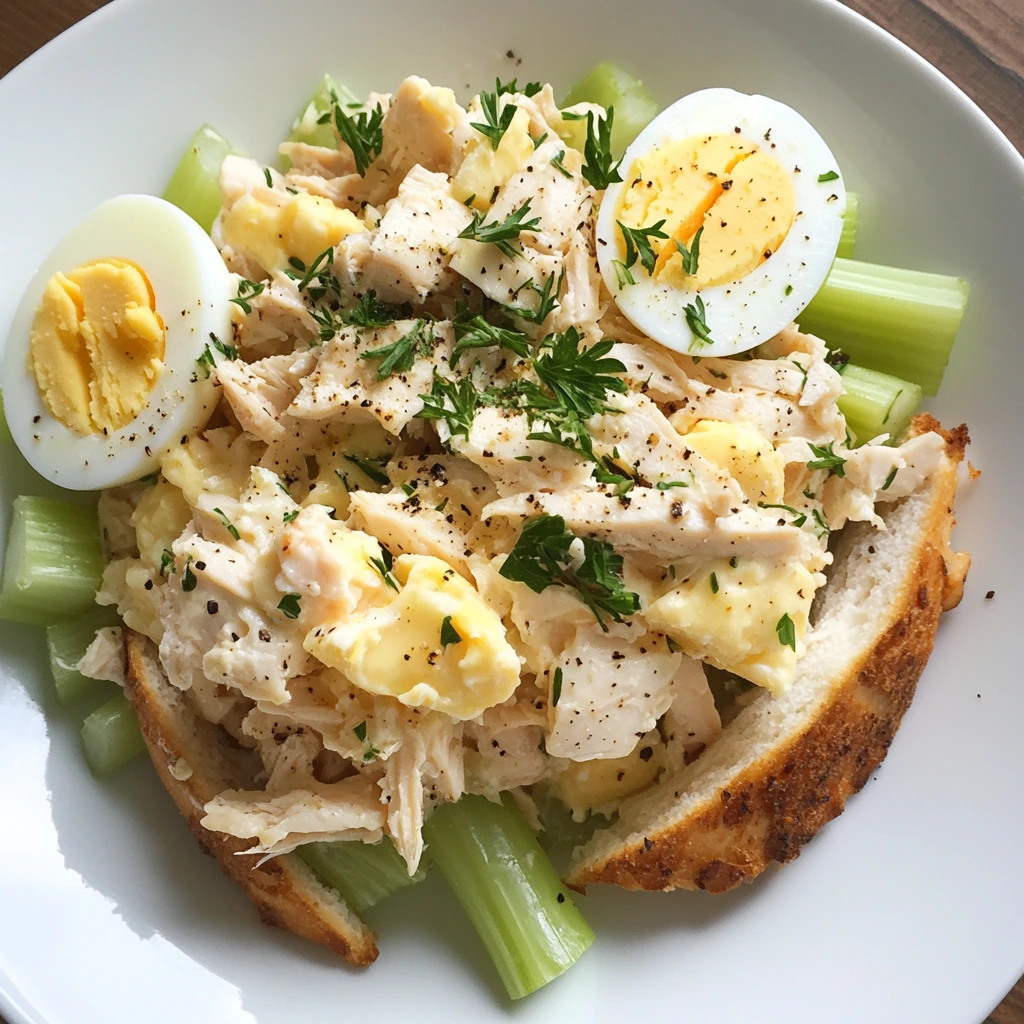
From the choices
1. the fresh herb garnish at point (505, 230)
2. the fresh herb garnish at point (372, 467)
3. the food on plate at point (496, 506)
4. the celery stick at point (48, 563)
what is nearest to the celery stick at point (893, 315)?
the food on plate at point (496, 506)

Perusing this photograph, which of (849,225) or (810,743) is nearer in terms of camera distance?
(810,743)

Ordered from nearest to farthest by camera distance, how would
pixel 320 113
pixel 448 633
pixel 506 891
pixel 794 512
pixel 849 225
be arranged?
pixel 448 633 → pixel 794 512 → pixel 506 891 → pixel 849 225 → pixel 320 113

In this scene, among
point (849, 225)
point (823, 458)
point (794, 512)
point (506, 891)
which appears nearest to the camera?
point (794, 512)

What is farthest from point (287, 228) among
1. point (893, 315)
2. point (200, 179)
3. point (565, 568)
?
point (893, 315)

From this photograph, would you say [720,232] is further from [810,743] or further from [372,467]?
[810,743]

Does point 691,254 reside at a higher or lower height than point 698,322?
higher

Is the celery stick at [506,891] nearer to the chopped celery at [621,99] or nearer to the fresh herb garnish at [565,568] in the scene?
the fresh herb garnish at [565,568]

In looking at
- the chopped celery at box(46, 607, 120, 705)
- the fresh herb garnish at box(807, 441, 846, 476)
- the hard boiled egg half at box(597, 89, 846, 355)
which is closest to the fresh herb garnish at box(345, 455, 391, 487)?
the hard boiled egg half at box(597, 89, 846, 355)
